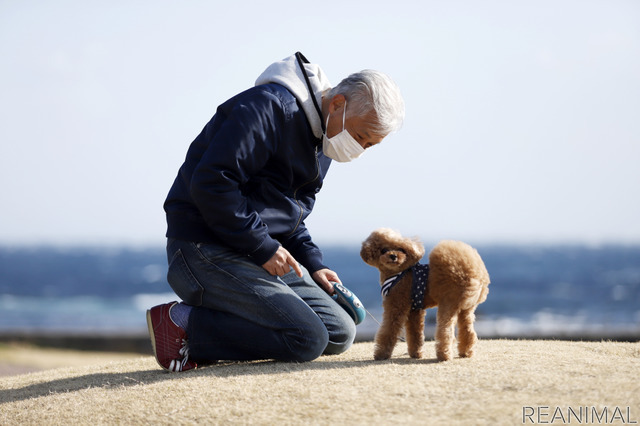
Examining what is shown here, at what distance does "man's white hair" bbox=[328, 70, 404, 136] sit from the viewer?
389 centimetres

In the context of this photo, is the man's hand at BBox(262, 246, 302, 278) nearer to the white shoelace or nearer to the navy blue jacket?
the navy blue jacket

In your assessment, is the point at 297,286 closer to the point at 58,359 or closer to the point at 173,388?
the point at 173,388

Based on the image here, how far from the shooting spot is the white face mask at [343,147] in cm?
406

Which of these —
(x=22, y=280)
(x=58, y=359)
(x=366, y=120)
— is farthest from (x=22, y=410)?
(x=22, y=280)

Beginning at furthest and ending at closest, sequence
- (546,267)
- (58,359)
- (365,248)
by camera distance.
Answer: (546,267) < (58,359) < (365,248)

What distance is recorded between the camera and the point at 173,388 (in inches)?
143

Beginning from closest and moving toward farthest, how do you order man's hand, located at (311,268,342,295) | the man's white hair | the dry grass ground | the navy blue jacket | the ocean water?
the dry grass ground, the navy blue jacket, the man's white hair, man's hand, located at (311,268,342,295), the ocean water

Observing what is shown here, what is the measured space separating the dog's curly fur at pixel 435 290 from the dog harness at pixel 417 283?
0.03 meters

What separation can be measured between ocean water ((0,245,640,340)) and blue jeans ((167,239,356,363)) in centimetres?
783

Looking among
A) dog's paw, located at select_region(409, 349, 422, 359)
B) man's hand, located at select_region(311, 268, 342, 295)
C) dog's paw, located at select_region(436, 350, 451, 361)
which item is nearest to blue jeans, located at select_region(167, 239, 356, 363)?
man's hand, located at select_region(311, 268, 342, 295)

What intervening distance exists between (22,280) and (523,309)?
43.6m

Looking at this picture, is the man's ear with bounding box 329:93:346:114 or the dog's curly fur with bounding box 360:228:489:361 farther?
the man's ear with bounding box 329:93:346:114

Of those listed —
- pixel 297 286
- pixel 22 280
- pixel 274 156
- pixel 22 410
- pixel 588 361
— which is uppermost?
pixel 22 280

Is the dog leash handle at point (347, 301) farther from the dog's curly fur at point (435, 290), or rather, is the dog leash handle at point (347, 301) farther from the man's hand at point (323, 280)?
the dog's curly fur at point (435, 290)
